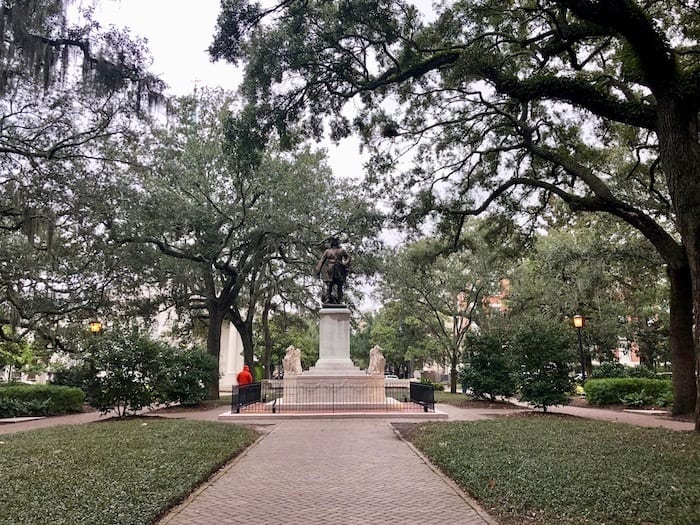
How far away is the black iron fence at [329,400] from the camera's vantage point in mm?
18078

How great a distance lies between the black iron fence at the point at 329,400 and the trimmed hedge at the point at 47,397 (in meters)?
6.17

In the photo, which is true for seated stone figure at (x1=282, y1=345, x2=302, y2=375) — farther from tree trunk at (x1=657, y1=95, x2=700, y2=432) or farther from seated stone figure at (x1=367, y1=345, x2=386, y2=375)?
tree trunk at (x1=657, y1=95, x2=700, y2=432)

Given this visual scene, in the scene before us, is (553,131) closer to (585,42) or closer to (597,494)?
(585,42)

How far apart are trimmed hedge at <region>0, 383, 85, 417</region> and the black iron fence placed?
6171 millimetres

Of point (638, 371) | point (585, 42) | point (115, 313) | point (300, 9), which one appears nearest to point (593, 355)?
point (638, 371)

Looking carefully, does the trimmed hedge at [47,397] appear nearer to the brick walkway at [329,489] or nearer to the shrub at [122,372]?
the shrub at [122,372]

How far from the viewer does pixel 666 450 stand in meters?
8.92

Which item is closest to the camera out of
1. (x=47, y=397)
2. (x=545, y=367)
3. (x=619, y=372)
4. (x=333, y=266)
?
(x=545, y=367)

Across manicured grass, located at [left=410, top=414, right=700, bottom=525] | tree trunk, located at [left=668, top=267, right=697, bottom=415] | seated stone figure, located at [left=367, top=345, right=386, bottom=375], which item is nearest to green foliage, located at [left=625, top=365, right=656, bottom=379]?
tree trunk, located at [left=668, top=267, right=697, bottom=415]

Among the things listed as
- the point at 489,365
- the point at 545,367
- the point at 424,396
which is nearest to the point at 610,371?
the point at 489,365

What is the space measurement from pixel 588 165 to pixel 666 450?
37.5 ft

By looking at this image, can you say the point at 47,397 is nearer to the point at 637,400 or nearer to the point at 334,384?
the point at 334,384

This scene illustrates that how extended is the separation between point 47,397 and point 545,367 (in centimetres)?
1777

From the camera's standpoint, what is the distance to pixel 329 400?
777 inches
